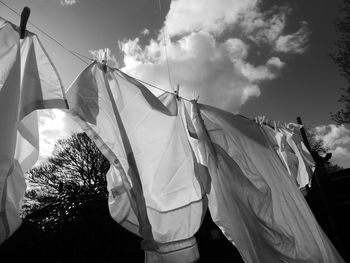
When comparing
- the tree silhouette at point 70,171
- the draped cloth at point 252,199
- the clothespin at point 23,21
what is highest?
the tree silhouette at point 70,171

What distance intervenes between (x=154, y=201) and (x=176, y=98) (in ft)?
3.42

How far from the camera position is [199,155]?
2.04 metres

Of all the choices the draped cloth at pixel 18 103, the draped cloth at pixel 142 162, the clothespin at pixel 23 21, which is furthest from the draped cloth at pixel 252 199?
the clothespin at pixel 23 21

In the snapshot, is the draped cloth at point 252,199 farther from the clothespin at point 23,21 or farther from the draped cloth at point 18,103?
the clothespin at point 23,21

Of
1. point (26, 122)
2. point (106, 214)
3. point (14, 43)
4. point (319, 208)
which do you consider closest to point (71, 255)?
point (106, 214)

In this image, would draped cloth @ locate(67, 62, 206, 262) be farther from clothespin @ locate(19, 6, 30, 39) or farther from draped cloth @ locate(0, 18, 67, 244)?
clothespin @ locate(19, 6, 30, 39)

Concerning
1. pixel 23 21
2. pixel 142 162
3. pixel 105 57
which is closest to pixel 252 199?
pixel 142 162

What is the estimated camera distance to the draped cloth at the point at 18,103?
3.65 ft

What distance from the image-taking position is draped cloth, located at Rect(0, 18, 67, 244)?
111 cm

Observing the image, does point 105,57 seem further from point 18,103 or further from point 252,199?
point 252,199

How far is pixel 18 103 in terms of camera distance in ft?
4.00

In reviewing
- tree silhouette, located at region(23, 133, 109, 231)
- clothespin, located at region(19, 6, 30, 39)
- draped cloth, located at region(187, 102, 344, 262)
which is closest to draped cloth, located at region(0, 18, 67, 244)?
clothespin, located at region(19, 6, 30, 39)

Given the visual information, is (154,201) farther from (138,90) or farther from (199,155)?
(138,90)

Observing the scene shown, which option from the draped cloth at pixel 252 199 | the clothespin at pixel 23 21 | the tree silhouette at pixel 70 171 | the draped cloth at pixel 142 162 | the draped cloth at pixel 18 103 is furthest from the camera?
the tree silhouette at pixel 70 171
